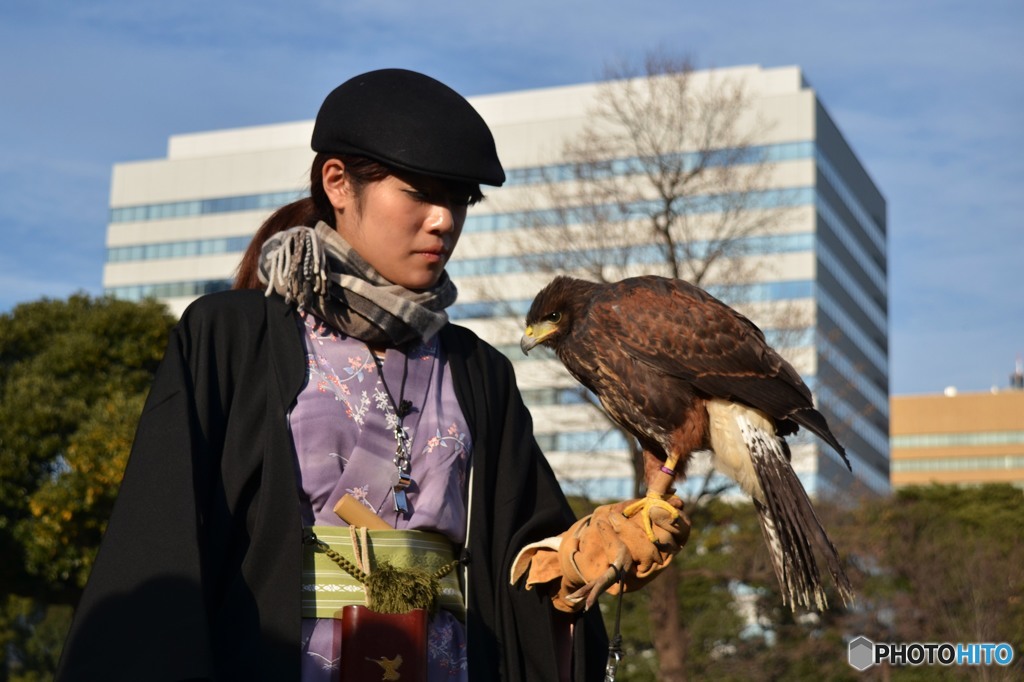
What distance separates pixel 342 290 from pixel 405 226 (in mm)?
237

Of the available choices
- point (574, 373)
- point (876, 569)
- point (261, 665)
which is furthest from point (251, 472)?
point (876, 569)

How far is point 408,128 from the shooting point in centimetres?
333

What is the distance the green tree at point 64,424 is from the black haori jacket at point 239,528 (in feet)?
49.8

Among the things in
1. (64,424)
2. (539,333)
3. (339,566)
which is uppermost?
(64,424)

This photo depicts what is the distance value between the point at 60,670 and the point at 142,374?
1722cm

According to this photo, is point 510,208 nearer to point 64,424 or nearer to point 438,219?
point 64,424

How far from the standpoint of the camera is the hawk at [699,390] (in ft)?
12.3

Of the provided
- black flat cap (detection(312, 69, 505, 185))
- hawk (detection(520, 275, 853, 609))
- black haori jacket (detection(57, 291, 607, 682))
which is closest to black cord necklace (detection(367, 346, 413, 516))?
black haori jacket (detection(57, 291, 607, 682))

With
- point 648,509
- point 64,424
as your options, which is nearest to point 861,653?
point 64,424

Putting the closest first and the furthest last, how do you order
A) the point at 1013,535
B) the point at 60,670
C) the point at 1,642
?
the point at 60,670
the point at 1013,535
the point at 1,642

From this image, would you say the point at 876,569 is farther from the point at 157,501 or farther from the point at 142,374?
the point at 157,501

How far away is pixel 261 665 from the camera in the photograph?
9.63ft

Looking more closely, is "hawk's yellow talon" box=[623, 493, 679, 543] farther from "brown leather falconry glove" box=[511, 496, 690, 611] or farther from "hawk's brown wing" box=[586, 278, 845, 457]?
"hawk's brown wing" box=[586, 278, 845, 457]
